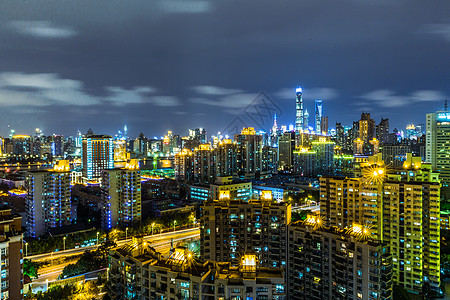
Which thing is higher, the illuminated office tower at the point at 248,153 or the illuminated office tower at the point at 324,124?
the illuminated office tower at the point at 324,124

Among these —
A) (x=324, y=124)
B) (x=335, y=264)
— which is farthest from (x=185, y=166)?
(x=324, y=124)

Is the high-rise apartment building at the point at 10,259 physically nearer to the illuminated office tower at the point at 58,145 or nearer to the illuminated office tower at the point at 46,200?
the illuminated office tower at the point at 46,200

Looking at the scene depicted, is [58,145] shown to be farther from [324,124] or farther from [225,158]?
[324,124]

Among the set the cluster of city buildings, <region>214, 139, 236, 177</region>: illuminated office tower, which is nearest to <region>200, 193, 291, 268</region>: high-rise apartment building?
the cluster of city buildings

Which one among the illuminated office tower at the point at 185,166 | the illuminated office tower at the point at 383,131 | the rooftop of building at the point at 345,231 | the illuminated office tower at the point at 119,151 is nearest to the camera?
the rooftop of building at the point at 345,231

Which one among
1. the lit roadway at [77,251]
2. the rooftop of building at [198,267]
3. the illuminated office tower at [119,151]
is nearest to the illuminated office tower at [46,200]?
the lit roadway at [77,251]

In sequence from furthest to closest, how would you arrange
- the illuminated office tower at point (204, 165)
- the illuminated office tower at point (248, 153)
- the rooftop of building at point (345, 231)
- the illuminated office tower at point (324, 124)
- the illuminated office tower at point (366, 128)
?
the illuminated office tower at point (324, 124), the illuminated office tower at point (366, 128), the illuminated office tower at point (248, 153), the illuminated office tower at point (204, 165), the rooftop of building at point (345, 231)

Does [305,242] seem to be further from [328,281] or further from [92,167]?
[92,167]
